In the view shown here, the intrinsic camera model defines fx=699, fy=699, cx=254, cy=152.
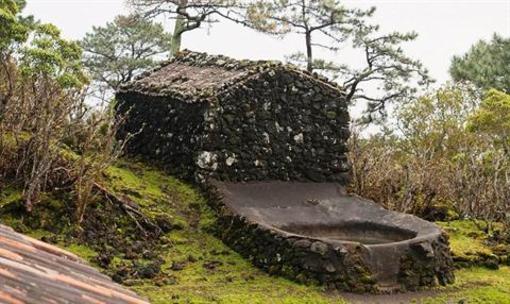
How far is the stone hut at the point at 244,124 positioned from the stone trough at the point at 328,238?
362 millimetres

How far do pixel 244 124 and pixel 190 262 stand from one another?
2.93m

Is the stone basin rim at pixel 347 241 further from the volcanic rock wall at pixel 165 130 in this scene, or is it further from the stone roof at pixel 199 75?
the stone roof at pixel 199 75

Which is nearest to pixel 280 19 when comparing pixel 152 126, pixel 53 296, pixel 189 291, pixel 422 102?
pixel 422 102

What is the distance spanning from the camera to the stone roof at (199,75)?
11156 mm

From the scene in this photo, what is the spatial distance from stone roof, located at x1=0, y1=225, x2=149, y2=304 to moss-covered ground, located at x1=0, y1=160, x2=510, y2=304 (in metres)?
4.24

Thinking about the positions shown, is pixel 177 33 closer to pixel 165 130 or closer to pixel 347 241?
pixel 165 130

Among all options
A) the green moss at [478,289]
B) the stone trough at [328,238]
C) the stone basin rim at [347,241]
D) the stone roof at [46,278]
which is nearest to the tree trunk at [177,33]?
the stone trough at [328,238]

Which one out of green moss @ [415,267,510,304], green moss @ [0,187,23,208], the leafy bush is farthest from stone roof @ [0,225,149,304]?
the leafy bush

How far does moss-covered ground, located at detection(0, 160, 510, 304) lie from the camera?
25.5 feet

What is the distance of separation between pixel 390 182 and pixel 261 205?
3763 mm

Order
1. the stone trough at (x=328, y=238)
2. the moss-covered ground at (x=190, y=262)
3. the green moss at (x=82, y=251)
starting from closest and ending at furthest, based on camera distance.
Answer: the moss-covered ground at (x=190, y=262) → the green moss at (x=82, y=251) → the stone trough at (x=328, y=238)

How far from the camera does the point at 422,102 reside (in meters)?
21.8

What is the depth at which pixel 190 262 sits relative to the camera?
879cm

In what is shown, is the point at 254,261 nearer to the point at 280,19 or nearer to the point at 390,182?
the point at 390,182
